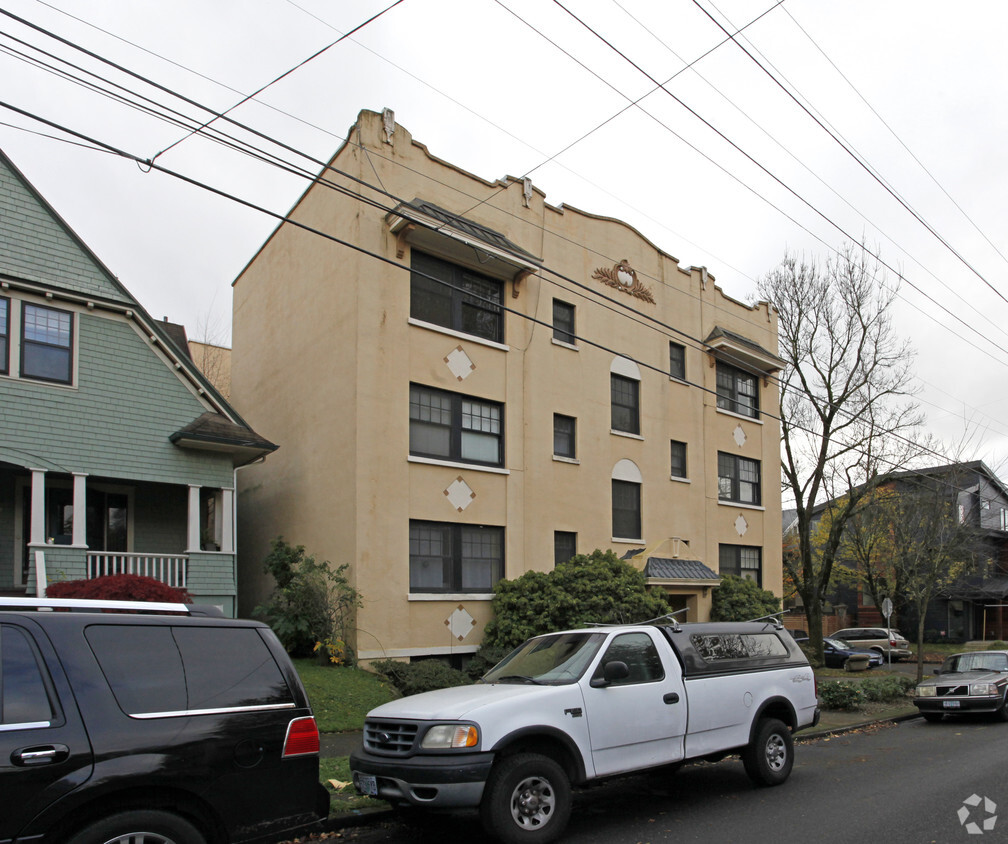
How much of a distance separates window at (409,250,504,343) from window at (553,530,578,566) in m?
4.71

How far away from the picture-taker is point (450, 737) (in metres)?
7.03

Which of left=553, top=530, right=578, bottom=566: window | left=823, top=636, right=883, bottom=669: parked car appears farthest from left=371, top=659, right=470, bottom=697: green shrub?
left=823, top=636, right=883, bottom=669: parked car

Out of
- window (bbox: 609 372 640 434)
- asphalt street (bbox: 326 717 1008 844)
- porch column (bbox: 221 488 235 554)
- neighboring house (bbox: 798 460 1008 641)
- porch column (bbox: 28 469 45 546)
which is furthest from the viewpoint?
neighboring house (bbox: 798 460 1008 641)

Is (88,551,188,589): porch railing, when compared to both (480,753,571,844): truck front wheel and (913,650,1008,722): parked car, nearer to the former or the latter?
(480,753,571,844): truck front wheel

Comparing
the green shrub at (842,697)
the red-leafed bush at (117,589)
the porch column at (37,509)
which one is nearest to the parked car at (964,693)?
the green shrub at (842,697)

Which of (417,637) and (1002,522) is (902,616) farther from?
(417,637)

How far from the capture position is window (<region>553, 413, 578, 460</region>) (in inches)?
806

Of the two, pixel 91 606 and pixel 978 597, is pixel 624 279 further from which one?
pixel 978 597

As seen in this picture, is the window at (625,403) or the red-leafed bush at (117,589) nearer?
the red-leafed bush at (117,589)

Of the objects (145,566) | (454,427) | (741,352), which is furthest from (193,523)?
(741,352)

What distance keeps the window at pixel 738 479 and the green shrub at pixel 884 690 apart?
7585mm

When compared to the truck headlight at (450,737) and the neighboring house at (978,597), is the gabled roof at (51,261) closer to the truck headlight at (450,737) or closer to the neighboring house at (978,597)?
the truck headlight at (450,737)

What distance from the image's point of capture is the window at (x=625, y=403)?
2212cm

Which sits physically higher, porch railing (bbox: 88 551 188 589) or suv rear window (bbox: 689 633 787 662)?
porch railing (bbox: 88 551 188 589)
